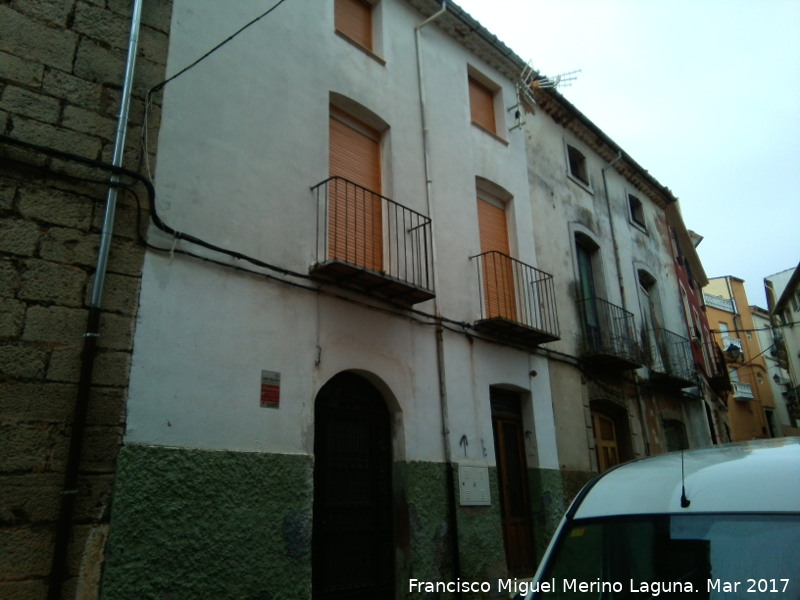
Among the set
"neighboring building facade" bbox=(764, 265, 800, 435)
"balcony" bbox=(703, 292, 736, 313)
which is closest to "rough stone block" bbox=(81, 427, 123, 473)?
"neighboring building facade" bbox=(764, 265, 800, 435)

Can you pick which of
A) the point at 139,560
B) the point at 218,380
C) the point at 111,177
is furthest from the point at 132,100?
the point at 139,560

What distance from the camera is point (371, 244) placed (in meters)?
7.57

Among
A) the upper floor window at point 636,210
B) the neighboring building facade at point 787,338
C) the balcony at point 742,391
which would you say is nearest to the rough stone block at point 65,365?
the upper floor window at point 636,210

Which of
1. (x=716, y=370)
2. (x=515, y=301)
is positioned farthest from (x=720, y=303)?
(x=515, y=301)

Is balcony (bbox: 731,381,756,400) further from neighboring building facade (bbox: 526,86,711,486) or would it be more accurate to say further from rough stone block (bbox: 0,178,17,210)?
rough stone block (bbox: 0,178,17,210)

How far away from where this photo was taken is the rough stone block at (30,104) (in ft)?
16.0

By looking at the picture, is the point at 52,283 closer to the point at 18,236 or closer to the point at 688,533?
the point at 18,236

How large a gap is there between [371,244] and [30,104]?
3.81m

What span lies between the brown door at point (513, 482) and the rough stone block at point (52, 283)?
18.6 feet

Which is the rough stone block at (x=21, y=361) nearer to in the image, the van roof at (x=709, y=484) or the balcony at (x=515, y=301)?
the van roof at (x=709, y=484)

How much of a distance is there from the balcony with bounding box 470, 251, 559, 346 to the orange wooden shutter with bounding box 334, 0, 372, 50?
3489 millimetres

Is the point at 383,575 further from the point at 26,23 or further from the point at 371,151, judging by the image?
the point at 26,23

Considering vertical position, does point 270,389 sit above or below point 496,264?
below

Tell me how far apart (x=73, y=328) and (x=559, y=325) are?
24.9 feet
